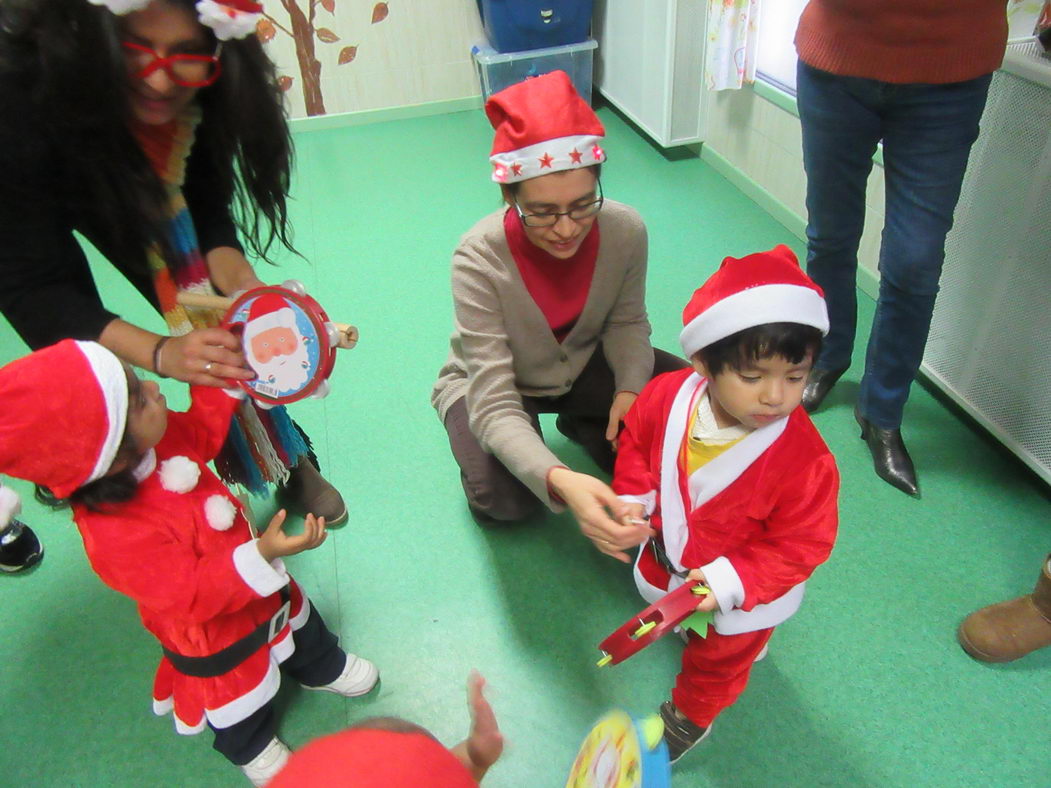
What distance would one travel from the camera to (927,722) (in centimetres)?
109

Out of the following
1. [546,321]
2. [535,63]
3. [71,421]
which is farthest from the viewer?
[535,63]

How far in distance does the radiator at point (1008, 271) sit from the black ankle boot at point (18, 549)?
205 cm

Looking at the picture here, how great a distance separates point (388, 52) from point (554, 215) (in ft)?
9.15

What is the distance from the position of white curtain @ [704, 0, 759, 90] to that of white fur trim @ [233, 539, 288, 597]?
7.01 ft

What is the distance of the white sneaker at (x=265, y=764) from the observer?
1063mm

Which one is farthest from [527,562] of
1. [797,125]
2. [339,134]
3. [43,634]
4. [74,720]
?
[339,134]

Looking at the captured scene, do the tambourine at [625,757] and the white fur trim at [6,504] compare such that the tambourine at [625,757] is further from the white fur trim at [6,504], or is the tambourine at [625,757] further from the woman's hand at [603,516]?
the white fur trim at [6,504]

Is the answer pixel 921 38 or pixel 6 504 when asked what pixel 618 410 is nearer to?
pixel 921 38

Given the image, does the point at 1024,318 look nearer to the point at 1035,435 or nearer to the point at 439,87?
the point at 1035,435

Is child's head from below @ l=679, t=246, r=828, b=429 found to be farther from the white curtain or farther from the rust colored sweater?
the white curtain

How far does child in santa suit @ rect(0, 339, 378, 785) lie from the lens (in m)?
0.77

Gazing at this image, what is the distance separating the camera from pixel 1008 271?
4.63 feet

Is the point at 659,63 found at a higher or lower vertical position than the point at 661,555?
higher

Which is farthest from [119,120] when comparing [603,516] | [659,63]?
[659,63]
